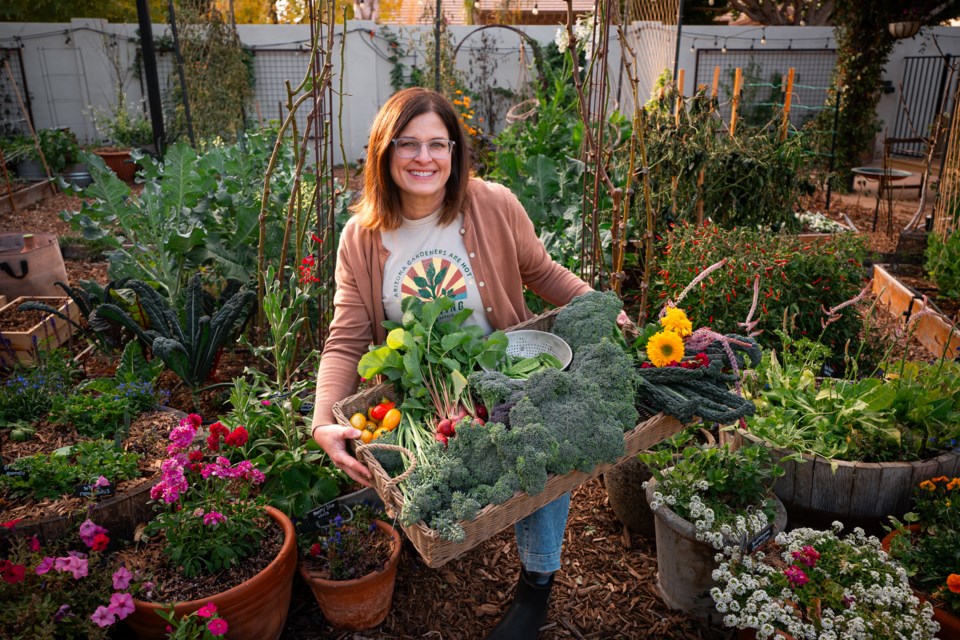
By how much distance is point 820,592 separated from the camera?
6.75 ft

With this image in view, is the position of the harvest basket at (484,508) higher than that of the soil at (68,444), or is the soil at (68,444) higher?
the harvest basket at (484,508)

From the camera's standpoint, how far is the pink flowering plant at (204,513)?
2070 mm

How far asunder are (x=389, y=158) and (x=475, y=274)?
0.48 meters

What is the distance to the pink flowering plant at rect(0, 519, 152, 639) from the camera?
1.85m

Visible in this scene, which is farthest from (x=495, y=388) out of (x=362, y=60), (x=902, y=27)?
(x=362, y=60)

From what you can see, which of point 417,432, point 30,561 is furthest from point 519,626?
point 30,561

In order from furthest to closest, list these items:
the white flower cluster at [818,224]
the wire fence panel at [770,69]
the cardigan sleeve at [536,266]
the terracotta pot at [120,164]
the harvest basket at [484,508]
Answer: the wire fence panel at [770,69]
the terracotta pot at [120,164]
the white flower cluster at [818,224]
the cardigan sleeve at [536,266]
the harvest basket at [484,508]

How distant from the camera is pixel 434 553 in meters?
1.58

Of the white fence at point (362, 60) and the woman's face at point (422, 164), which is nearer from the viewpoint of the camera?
the woman's face at point (422, 164)

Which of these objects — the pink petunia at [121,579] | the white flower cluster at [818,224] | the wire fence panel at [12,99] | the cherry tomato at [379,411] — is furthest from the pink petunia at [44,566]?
the wire fence panel at [12,99]

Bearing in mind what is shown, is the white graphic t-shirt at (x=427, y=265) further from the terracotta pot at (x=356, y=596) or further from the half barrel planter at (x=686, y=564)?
the half barrel planter at (x=686, y=564)

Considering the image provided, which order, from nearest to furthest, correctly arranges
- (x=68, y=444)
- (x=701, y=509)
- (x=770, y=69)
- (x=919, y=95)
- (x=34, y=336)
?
(x=701, y=509) → (x=68, y=444) → (x=34, y=336) → (x=919, y=95) → (x=770, y=69)

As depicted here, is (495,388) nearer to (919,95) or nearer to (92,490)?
(92,490)

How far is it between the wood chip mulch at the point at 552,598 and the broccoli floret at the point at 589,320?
993mm
